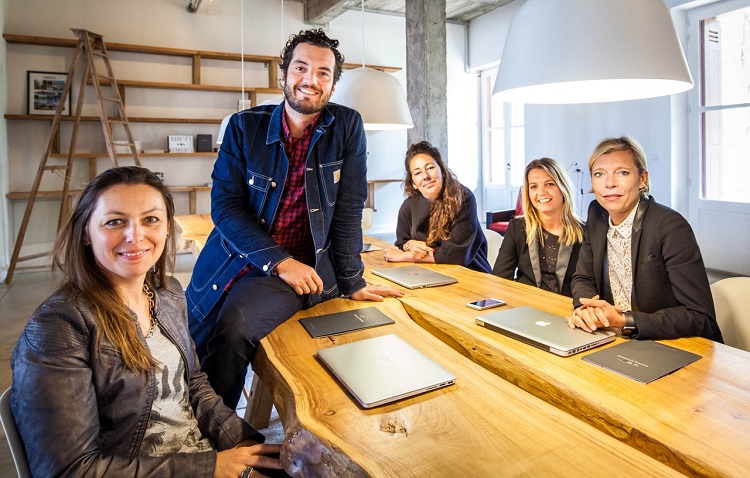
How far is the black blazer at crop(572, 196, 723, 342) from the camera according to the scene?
133 cm

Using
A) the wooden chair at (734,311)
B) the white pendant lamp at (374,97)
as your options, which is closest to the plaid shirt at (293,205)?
the white pendant lamp at (374,97)

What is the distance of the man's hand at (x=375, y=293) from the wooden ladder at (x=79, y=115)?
4626 mm

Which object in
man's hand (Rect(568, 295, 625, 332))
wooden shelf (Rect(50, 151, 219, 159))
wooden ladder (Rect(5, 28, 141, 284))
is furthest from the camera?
wooden shelf (Rect(50, 151, 219, 159))

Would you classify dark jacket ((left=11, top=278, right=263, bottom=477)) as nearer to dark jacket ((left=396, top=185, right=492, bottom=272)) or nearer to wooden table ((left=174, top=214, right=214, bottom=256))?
dark jacket ((left=396, top=185, right=492, bottom=272))

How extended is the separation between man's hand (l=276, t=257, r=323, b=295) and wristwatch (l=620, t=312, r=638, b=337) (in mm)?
853

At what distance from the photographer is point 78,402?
90 centimetres

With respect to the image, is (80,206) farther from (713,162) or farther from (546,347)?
(713,162)

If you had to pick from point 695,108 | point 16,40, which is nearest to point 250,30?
point 16,40

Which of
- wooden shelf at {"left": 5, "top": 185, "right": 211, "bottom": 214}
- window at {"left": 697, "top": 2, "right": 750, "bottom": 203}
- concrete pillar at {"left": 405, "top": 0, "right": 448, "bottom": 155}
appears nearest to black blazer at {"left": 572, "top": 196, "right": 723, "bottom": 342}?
concrete pillar at {"left": 405, "top": 0, "right": 448, "bottom": 155}

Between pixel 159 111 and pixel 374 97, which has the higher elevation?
pixel 159 111

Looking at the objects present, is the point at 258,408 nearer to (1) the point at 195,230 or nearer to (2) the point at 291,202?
(2) the point at 291,202

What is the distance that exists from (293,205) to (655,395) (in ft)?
3.78

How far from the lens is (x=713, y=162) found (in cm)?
505

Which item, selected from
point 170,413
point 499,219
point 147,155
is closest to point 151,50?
point 147,155
